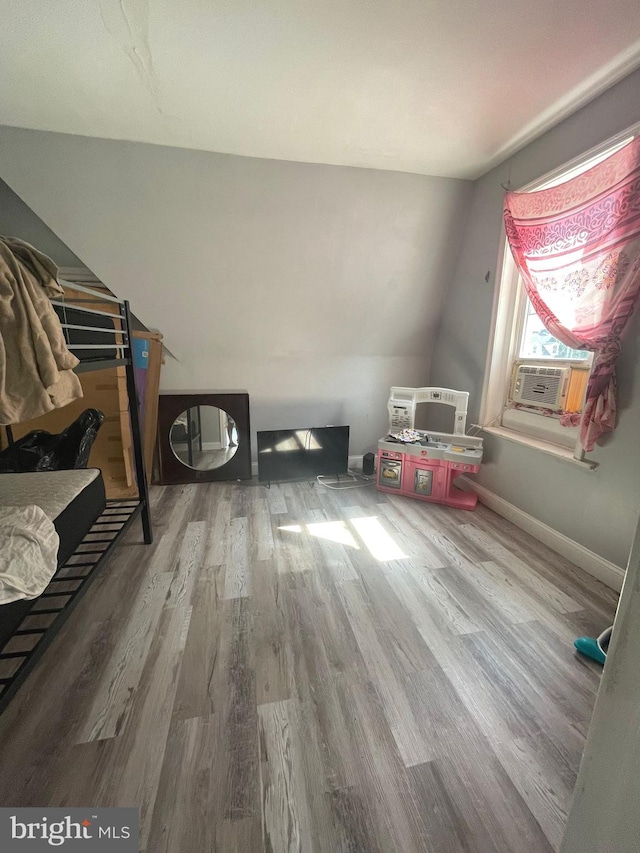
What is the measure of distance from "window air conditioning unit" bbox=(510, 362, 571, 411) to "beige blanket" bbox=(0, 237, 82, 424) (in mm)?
2376

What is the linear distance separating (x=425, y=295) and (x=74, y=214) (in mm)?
2499

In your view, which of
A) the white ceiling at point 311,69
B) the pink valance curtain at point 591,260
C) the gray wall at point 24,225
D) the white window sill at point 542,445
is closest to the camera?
the white ceiling at point 311,69

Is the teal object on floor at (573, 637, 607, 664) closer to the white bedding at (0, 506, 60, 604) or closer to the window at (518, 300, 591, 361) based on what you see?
the window at (518, 300, 591, 361)

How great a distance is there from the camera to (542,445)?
81.4 inches

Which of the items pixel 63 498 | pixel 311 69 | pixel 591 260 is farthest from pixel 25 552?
pixel 591 260

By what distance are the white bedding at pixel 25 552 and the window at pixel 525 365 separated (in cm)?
234

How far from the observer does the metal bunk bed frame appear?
0.96 metres

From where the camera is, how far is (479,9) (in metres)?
1.17

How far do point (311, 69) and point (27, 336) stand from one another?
156 cm

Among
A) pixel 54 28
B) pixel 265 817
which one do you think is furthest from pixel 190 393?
pixel 265 817

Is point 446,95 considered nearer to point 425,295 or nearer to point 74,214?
point 425,295

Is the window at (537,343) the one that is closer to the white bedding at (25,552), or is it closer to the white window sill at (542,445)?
the white window sill at (542,445)

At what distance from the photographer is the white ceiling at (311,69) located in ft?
3.92

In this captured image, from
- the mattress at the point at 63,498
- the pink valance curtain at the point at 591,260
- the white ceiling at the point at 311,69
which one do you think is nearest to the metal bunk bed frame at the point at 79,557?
the mattress at the point at 63,498
